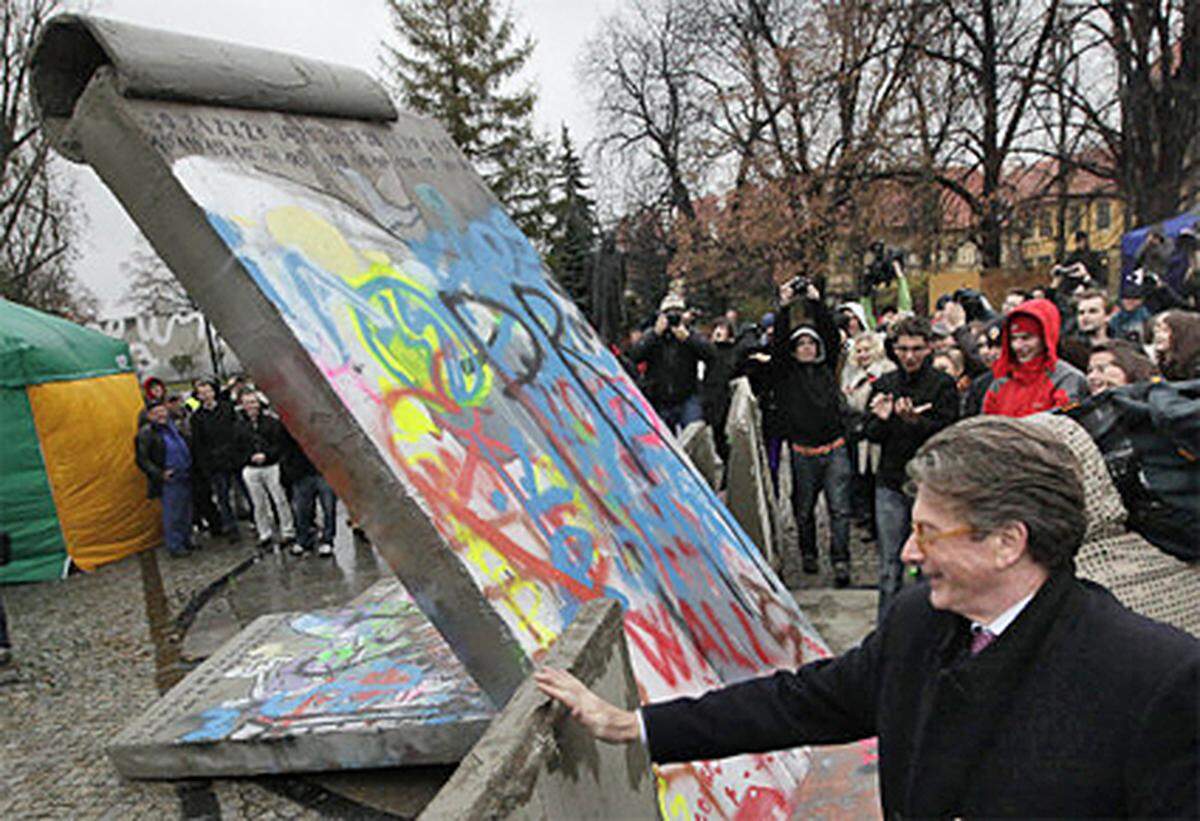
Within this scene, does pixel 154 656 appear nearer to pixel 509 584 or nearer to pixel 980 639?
pixel 509 584

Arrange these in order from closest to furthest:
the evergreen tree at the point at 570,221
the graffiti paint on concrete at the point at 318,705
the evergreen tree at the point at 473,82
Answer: the graffiti paint on concrete at the point at 318,705 → the evergreen tree at the point at 570,221 → the evergreen tree at the point at 473,82

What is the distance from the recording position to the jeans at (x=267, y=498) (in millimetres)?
8812

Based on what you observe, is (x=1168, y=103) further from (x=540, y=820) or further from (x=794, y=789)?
(x=540, y=820)

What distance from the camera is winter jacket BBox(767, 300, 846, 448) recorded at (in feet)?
19.5

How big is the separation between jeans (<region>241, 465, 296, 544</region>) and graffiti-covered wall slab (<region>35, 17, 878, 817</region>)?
5.47 meters

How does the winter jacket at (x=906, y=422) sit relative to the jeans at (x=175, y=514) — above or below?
above

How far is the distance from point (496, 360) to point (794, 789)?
2.10 metres

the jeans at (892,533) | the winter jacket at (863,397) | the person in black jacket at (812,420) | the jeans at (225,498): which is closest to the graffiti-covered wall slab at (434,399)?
the jeans at (892,533)

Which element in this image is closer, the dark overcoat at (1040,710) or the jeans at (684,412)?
the dark overcoat at (1040,710)

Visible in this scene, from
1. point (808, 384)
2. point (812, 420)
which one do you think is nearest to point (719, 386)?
point (808, 384)

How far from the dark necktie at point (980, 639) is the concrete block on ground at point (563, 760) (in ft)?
2.65

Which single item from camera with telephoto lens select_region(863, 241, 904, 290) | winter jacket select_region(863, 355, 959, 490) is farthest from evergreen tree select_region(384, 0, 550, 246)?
winter jacket select_region(863, 355, 959, 490)

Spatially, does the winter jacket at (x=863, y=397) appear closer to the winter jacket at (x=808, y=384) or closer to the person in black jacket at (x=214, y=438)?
the winter jacket at (x=808, y=384)

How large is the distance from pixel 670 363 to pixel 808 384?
2008 millimetres
